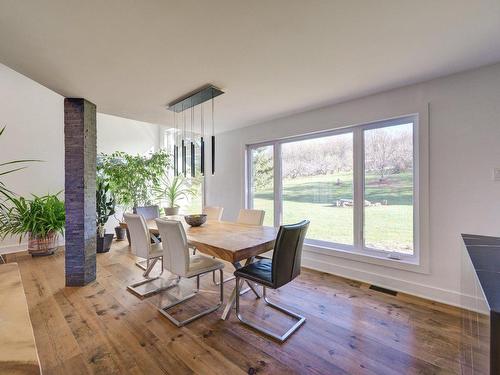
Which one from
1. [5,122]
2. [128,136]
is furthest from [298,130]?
[5,122]

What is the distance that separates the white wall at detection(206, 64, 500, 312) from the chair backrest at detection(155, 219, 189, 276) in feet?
7.24

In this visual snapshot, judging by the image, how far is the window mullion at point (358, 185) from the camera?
3039 mm

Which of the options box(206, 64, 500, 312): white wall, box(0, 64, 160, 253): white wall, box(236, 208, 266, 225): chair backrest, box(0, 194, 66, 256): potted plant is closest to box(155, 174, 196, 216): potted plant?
box(0, 194, 66, 256): potted plant

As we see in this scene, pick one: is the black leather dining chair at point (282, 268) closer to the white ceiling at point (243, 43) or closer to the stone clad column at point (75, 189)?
the white ceiling at point (243, 43)

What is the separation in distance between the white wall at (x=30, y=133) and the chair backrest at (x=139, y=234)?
295 centimetres

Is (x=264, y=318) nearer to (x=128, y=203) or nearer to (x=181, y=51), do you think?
(x=181, y=51)

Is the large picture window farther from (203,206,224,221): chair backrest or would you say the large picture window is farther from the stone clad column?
the stone clad column

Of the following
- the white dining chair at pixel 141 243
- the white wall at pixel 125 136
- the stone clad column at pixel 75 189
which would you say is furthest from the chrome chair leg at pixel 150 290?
the white wall at pixel 125 136

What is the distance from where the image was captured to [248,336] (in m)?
1.92

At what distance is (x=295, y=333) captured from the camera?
→ 1.95m

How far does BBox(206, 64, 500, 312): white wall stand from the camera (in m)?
2.18

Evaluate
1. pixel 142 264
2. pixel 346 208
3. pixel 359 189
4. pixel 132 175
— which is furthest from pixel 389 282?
pixel 132 175

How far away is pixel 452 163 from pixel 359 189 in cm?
97

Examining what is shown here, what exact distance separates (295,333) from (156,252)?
68.8 inches
